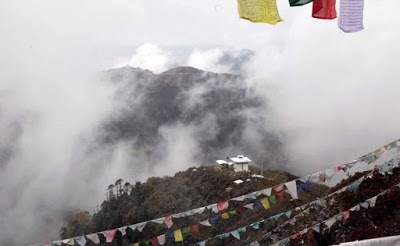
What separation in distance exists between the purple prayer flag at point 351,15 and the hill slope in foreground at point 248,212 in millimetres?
5796

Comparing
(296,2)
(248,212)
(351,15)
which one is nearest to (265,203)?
(351,15)

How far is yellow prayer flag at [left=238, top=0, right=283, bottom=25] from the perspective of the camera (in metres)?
8.21

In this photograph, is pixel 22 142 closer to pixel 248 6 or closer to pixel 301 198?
pixel 301 198

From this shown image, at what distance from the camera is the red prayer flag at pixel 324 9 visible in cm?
898

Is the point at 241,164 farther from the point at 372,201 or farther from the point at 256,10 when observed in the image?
the point at 256,10

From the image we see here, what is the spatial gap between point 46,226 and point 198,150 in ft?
240

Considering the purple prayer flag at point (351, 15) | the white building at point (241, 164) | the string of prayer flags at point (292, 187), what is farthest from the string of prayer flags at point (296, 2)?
the white building at point (241, 164)

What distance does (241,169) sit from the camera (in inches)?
3108

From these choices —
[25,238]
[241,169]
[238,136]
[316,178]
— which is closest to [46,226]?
[25,238]

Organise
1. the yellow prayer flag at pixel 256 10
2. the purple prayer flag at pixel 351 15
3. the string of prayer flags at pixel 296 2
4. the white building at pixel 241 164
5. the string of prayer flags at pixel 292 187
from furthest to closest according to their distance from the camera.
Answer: the white building at pixel 241 164
the string of prayer flags at pixel 292 187
the purple prayer flag at pixel 351 15
the yellow prayer flag at pixel 256 10
the string of prayer flags at pixel 296 2

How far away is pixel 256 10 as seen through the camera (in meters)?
8.23

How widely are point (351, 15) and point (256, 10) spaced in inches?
97.0

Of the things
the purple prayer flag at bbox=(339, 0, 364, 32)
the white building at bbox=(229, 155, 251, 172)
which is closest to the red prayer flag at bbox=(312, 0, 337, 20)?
the purple prayer flag at bbox=(339, 0, 364, 32)

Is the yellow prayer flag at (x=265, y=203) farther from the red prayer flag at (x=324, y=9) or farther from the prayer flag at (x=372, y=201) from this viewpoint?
the red prayer flag at (x=324, y=9)
